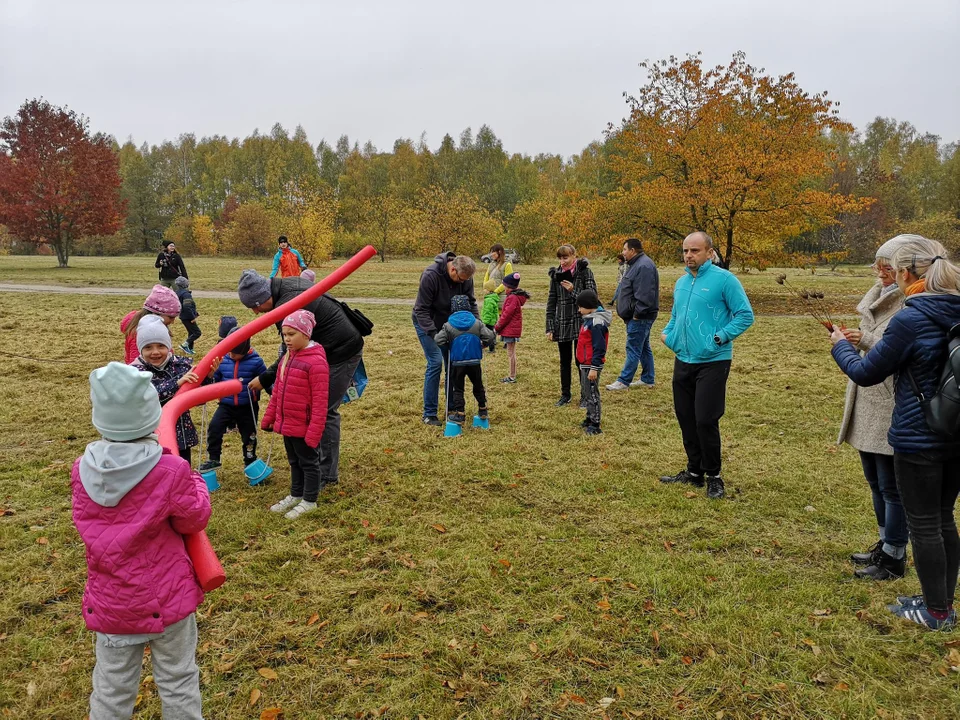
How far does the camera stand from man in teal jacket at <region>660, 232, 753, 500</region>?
5648mm

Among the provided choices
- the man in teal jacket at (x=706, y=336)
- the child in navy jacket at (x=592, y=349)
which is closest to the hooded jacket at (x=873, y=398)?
the man in teal jacket at (x=706, y=336)

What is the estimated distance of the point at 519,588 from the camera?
4375 millimetres

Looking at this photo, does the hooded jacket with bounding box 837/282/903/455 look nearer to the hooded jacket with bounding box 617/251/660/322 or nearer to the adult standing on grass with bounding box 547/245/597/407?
the adult standing on grass with bounding box 547/245/597/407

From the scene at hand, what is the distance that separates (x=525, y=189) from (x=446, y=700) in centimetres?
8730

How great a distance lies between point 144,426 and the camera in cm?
261

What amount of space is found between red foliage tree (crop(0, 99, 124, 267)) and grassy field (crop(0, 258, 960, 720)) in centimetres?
4106

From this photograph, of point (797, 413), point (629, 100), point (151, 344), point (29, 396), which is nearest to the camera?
point (151, 344)

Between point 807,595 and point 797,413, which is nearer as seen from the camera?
point 807,595

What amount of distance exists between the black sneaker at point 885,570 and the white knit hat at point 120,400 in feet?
14.9

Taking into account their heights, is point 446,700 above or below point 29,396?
below

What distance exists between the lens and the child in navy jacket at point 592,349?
7.54m

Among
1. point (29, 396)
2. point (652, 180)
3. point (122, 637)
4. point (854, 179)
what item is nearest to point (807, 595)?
point (122, 637)

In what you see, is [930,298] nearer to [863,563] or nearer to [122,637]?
[863,563]

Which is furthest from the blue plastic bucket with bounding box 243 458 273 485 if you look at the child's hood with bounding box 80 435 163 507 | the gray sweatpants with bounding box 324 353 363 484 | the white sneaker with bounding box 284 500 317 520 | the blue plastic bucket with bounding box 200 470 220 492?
the child's hood with bounding box 80 435 163 507
